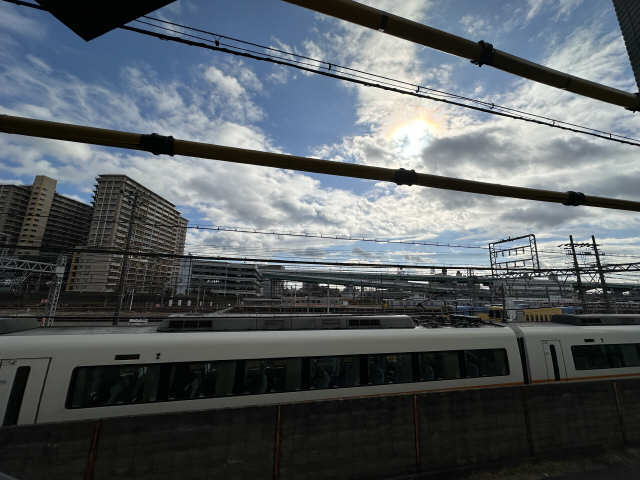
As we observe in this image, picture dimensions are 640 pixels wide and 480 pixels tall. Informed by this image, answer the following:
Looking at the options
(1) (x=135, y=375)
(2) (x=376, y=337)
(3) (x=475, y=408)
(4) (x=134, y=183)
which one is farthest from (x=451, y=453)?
(4) (x=134, y=183)

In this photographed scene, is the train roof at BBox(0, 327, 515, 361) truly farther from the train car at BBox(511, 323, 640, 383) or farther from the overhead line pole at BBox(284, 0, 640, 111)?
the overhead line pole at BBox(284, 0, 640, 111)

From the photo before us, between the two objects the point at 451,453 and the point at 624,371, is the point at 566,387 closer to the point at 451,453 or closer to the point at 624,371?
the point at 451,453

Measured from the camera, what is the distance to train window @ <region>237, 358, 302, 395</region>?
6066 millimetres

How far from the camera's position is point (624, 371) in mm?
8758

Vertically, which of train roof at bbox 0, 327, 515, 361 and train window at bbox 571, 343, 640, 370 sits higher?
train roof at bbox 0, 327, 515, 361

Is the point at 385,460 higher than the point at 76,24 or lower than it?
lower

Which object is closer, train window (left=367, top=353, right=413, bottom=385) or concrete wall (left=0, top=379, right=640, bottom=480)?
concrete wall (left=0, top=379, right=640, bottom=480)

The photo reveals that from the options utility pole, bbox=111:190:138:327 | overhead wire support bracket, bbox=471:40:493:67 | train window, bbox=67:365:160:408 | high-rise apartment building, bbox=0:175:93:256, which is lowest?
train window, bbox=67:365:160:408

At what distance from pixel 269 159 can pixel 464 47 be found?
15.3 ft

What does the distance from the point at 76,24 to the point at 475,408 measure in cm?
782

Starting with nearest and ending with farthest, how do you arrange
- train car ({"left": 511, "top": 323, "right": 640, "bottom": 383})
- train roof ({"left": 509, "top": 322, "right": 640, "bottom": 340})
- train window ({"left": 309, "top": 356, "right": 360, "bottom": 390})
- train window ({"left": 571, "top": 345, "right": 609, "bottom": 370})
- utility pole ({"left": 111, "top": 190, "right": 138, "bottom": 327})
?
train window ({"left": 309, "top": 356, "right": 360, "bottom": 390})
train car ({"left": 511, "top": 323, "right": 640, "bottom": 383})
train roof ({"left": 509, "top": 322, "right": 640, "bottom": 340})
train window ({"left": 571, "top": 345, "right": 609, "bottom": 370})
utility pole ({"left": 111, "top": 190, "right": 138, "bottom": 327})

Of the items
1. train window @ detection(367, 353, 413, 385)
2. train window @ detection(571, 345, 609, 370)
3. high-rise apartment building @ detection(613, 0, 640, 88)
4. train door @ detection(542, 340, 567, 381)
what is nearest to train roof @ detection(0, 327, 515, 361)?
train window @ detection(367, 353, 413, 385)

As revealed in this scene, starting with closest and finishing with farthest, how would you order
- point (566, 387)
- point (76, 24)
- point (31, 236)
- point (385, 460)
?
point (76, 24)
point (385, 460)
point (566, 387)
point (31, 236)

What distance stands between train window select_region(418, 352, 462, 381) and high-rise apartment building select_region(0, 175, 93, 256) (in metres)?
127
